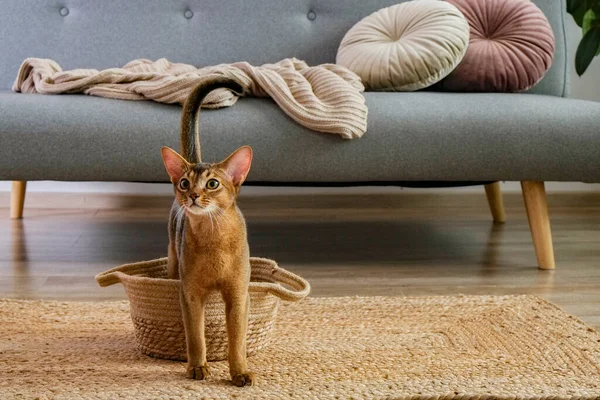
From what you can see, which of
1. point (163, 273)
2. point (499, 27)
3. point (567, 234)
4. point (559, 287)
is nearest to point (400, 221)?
point (567, 234)

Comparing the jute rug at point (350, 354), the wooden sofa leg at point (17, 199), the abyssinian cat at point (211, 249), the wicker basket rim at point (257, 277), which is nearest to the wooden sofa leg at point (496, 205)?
the jute rug at point (350, 354)

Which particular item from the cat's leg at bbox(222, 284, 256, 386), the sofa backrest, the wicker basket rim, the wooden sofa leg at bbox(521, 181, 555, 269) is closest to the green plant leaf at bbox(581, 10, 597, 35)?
the sofa backrest

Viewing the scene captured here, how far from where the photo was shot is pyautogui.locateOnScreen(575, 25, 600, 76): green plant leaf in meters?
3.10

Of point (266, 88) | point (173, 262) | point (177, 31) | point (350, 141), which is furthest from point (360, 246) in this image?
point (173, 262)

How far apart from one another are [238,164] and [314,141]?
30.4 inches

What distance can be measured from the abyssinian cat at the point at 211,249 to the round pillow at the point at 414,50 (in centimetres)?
108

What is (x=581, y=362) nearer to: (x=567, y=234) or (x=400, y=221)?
(x=567, y=234)

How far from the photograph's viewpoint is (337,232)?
9.36ft

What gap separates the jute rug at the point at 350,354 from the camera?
53.9 inches

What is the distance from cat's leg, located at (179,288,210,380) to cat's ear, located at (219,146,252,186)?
0.20 m

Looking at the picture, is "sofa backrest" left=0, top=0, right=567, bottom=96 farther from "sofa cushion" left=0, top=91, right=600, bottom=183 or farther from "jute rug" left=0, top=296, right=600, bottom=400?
"jute rug" left=0, top=296, right=600, bottom=400

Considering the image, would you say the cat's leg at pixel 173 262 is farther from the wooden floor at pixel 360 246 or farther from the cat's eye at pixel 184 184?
the wooden floor at pixel 360 246

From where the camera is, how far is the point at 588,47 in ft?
10.2

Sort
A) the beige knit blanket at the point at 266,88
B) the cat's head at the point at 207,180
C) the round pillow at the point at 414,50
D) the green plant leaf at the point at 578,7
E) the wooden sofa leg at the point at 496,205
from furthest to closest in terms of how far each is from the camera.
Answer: the green plant leaf at the point at 578,7, the wooden sofa leg at the point at 496,205, the round pillow at the point at 414,50, the beige knit blanket at the point at 266,88, the cat's head at the point at 207,180
